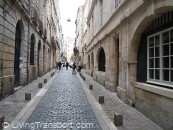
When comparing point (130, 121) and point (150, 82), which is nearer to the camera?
point (130, 121)

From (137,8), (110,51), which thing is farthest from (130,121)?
(110,51)

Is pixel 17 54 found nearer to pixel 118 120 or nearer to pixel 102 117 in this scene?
pixel 102 117

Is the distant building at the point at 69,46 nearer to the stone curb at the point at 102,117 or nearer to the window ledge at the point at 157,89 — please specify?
the stone curb at the point at 102,117

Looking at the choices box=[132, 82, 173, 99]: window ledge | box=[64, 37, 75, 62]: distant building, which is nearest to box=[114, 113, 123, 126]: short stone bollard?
box=[132, 82, 173, 99]: window ledge

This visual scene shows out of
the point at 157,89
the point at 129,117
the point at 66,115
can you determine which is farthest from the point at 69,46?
the point at 157,89

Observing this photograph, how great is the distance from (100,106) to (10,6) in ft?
19.8

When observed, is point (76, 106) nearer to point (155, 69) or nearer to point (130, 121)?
point (130, 121)

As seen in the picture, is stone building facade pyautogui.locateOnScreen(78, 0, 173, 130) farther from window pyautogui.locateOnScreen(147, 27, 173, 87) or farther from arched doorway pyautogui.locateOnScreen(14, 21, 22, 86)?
arched doorway pyautogui.locateOnScreen(14, 21, 22, 86)

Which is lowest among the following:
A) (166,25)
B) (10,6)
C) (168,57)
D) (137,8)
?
(168,57)

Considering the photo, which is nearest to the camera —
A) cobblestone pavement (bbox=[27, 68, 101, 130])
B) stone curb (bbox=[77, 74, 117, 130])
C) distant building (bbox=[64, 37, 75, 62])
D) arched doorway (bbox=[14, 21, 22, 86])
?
stone curb (bbox=[77, 74, 117, 130])

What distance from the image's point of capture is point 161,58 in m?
6.59

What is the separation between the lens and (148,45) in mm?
7668

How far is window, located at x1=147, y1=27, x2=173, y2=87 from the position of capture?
607cm

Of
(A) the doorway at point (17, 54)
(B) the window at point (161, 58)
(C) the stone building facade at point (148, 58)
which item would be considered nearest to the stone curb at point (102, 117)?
(C) the stone building facade at point (148, 58)
